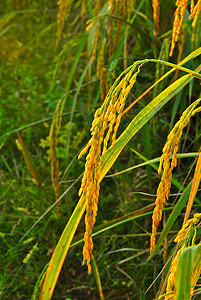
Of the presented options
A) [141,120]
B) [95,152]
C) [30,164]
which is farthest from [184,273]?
[30,164]

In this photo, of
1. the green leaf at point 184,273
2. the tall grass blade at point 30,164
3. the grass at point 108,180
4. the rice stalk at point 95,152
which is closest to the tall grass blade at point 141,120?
the grass at point 108,180

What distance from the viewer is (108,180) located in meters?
1.96

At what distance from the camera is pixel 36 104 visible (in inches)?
100

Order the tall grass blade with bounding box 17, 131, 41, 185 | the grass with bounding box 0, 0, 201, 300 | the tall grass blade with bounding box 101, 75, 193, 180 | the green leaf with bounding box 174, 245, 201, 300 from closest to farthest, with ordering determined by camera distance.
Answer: the green leaf with bounding box 174, 245, 201, 300 < the tall grass blade with bounding box 101, 75, 193, 180 < the grass with bounding box 0, 0, 201, 300 < the tall grass blade with bounding box 17, 131, 41, 185

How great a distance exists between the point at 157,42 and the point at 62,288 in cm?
112

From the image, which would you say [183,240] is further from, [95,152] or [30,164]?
[30,164]

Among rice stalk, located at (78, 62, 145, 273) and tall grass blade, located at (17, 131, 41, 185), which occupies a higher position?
rice stalk, located at (78, 62, 145, 273)

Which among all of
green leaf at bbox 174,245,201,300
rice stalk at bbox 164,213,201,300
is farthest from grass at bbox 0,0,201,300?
green leaf at bbox 174,245,201,300

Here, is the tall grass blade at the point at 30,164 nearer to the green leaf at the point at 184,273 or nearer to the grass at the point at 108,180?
the grass at the point at 108,180

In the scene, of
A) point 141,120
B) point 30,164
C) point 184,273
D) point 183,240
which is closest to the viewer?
point 184,273

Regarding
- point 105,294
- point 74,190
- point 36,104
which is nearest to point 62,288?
point 105,294

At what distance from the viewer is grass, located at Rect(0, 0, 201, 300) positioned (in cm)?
140

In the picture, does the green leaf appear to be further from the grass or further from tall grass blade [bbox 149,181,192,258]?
tall grass blade [bbox 149,181,192,258]

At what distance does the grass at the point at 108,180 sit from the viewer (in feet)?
4.59
